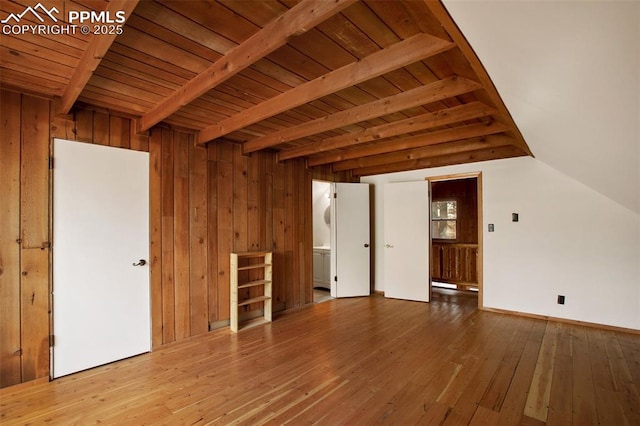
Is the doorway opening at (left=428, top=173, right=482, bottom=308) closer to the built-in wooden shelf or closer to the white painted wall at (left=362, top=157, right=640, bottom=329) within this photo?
the white painted wall at (left=362, top=157, right=640, bottom=329)

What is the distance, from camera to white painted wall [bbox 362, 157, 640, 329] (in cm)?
349

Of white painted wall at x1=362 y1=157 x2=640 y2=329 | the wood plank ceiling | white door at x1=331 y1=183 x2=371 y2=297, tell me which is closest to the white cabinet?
white door at x1=331 y1=183 x2=371 y2=297

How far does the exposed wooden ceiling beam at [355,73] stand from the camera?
158 centimetres

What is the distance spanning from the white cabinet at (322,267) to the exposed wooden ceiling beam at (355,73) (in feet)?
11.6

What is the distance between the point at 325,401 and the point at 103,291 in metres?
2.27

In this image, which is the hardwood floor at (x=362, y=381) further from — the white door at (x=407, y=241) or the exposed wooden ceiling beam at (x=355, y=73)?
the exposed wooden ceiling beam at (x=355, y=73)

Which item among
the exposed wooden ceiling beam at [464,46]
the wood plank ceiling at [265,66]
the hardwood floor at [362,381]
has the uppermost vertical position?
the wood plank ceiling at [265,66]

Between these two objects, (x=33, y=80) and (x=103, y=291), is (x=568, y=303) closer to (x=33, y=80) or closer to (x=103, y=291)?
(x=103, y=291)

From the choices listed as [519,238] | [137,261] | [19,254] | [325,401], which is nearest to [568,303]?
[519,238]

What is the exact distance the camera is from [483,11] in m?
1.08

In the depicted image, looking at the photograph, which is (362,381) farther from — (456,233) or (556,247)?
(456,233)

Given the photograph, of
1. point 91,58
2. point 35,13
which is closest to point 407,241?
point 91,58

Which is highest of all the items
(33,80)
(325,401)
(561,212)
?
(33,80)

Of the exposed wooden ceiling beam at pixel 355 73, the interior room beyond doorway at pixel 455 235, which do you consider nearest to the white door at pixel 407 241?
the interior room beyond doorway at pixel 455 235
